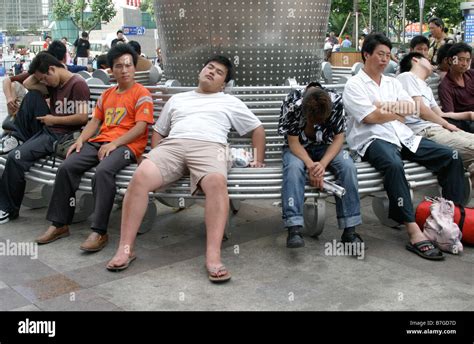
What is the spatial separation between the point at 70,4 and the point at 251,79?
65290mm

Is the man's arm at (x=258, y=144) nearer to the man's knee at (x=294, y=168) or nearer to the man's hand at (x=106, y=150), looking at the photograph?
the man's knee at (x=294, y=168)

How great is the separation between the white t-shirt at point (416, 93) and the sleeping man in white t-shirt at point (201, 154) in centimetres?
149

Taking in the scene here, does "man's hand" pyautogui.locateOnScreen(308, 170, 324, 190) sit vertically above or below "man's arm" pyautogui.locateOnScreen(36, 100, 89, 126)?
below

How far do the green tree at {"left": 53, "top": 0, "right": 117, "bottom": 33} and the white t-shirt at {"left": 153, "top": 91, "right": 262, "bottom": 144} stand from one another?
168 feet

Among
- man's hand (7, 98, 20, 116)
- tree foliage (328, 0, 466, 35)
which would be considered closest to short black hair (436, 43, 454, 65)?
man's hand (7, 98, 20, 116)

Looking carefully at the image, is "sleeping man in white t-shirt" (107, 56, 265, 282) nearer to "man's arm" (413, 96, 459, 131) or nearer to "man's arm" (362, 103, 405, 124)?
"man's arm" (362, 103, 405, 124)

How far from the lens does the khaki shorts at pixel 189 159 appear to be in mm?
4559

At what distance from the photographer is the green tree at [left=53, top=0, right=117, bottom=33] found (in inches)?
2293

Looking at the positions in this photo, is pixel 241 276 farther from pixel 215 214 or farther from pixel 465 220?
pixel 465 220

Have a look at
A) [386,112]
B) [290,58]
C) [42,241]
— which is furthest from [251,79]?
[42,241]

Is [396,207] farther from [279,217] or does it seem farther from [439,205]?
[279,217]

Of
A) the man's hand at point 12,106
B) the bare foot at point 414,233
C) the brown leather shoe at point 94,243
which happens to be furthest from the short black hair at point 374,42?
the man's hand at point 12,106

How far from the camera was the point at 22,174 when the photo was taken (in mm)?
5574

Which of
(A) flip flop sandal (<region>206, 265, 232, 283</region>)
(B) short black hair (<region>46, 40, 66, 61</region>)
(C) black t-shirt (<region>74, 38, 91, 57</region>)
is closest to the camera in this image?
(A) flip flop sandal (<region>206, 265, 232, 283</region>)
